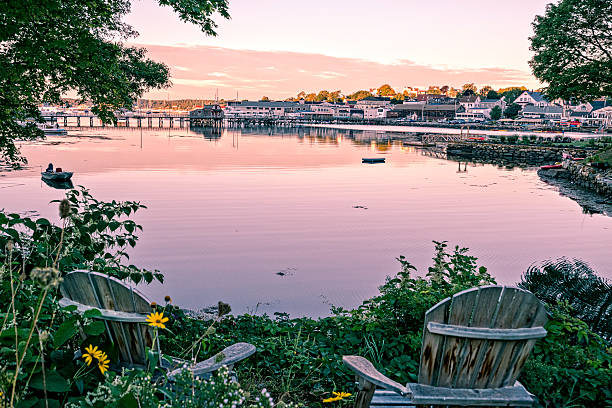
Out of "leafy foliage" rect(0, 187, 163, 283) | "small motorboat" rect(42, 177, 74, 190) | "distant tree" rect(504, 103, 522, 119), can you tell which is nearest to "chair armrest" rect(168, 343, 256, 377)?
"leafy foliage" rect(0, 187, 163, 283)

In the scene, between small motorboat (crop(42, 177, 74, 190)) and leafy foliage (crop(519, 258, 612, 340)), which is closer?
leafy foliage (crop(519, 258, 612, 340))

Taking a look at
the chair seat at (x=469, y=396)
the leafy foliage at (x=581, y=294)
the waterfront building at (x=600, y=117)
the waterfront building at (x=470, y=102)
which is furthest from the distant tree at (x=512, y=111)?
the chair seat at (x=469, y=396)

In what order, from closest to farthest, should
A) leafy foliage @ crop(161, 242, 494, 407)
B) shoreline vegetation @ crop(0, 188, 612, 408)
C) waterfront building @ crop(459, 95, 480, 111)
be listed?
shoreline vegetation @ crop(0, 188, 612, 408)
leafy foliage @ crop(161, 242, 494, 407)
waterfront building @ crop(459, 95, 480, 111)

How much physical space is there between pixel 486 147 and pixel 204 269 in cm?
4522

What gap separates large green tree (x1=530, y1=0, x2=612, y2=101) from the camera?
95.3ft

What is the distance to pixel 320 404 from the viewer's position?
3.77 m

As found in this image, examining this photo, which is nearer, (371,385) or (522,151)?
(371,385)

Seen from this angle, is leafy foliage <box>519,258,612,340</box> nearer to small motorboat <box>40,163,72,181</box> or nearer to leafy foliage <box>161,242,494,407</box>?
leafy foliage <box>161,242,494,407</box>

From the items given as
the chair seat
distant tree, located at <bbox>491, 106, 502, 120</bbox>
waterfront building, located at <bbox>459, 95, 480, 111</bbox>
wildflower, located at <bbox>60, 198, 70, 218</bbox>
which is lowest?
the chair seat

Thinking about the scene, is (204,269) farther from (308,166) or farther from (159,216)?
(308,166)

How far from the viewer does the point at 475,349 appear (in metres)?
2.79

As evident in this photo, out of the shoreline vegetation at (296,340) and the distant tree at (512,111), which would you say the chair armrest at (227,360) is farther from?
the distant tree at (512,111)

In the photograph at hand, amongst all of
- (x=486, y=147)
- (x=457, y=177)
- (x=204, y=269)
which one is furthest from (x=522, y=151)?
(x=204, y=269)

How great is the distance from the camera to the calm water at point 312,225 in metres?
10.1
